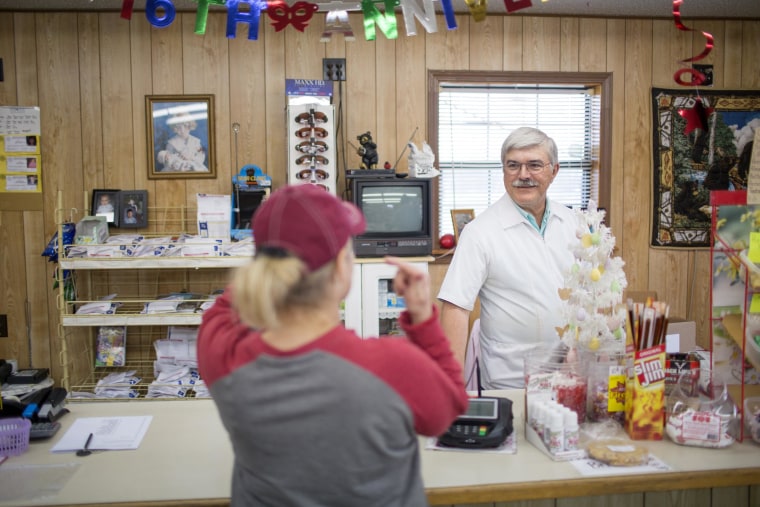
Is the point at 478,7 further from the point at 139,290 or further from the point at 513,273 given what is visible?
the point at 139,290

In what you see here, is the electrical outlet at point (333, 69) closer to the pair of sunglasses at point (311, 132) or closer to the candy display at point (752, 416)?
the pair of sunglasses at point (311, 132)

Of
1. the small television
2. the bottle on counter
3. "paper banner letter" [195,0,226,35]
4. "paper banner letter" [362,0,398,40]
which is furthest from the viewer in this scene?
the small television

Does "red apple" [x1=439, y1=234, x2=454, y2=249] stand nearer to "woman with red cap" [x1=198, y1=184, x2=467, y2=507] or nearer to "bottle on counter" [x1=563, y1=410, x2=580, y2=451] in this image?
"bottle on counter" [x1=563, y1=410, x2=580, y2=451]

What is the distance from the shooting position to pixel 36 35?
381cm

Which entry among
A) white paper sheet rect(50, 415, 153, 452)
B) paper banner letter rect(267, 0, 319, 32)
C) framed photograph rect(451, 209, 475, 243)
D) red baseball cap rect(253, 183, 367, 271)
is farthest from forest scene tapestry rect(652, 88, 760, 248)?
red baseball cap rect(253, 183, 367, 271)

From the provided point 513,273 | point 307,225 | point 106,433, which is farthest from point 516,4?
point 106,433

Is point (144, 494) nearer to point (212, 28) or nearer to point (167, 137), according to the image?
point (167, 137)

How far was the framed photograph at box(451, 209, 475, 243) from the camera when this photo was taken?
4.05m

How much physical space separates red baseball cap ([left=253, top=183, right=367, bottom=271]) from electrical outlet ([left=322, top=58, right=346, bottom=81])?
310cm

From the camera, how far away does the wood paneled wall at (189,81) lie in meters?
3.84

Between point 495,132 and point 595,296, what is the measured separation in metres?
2.71

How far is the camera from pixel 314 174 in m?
3.60

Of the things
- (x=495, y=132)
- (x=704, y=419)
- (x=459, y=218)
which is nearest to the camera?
(x=704, y=419)

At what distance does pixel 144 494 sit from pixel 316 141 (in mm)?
2570
